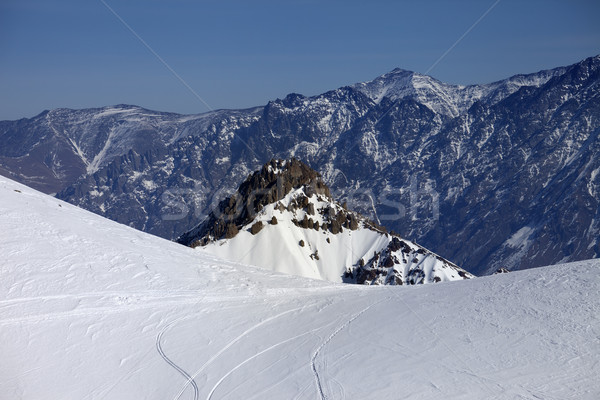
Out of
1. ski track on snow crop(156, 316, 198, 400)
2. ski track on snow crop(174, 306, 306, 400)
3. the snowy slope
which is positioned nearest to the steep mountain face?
the snowy slope

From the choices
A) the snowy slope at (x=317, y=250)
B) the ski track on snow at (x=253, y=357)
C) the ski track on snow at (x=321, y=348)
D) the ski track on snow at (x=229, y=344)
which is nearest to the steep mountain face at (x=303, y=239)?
the snowy slope at (x=317, y=250)

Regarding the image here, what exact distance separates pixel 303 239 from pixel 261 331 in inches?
5472

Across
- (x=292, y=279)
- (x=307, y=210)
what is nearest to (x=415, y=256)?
(x=307, y=210)

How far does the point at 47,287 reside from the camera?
129ft

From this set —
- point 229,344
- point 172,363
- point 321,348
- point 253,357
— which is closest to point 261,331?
point 229,344

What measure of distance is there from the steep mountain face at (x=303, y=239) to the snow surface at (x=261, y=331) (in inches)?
4277

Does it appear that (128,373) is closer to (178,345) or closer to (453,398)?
(178,345)

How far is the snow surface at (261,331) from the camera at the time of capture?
29422mm

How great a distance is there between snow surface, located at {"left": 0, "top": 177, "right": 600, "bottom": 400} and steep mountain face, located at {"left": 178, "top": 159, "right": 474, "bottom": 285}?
109m

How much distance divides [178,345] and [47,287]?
1143 cm

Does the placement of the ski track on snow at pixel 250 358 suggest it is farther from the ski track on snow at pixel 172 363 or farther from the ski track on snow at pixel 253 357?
the ski track on snow at pixel 172 363

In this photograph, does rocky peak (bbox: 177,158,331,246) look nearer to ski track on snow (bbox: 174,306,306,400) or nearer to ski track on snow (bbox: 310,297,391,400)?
ski track on snow (bbox: 174,306,306,400)

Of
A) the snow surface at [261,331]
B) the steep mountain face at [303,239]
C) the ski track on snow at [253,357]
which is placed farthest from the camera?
the steep mountain face at [303,239]

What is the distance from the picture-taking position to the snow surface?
29.4m
